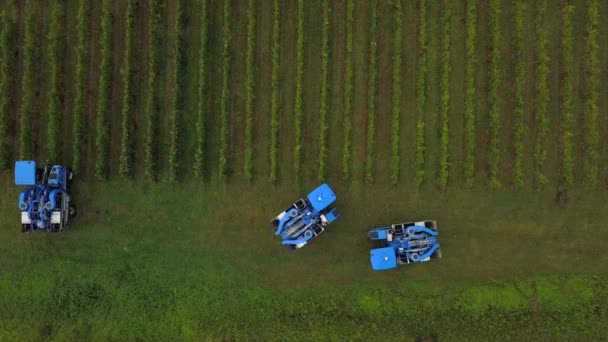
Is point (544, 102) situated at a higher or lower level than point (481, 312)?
higher

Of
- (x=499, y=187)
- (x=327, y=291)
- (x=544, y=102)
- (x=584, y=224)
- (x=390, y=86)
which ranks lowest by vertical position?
(x=327, y=291)

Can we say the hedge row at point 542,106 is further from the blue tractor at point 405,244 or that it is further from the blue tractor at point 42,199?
the blue tractor at point 42,199

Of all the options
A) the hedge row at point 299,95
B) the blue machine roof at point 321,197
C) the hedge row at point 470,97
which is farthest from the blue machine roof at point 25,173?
the hedge row at point 470,97

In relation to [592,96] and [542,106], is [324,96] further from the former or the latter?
[592,96]

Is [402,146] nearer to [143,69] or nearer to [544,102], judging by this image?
[544,102]

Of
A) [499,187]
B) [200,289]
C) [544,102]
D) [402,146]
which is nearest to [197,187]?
[200,289]

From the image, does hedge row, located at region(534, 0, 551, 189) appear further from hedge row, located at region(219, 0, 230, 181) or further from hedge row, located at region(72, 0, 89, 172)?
hedge row, located at region(72, 0, 89, 172)

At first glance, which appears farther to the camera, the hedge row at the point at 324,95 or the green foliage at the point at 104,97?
the green foliage at the point at 104,97

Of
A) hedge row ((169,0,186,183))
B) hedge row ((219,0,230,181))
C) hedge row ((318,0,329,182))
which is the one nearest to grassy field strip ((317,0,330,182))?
hedge row ((318,0,329,182))
